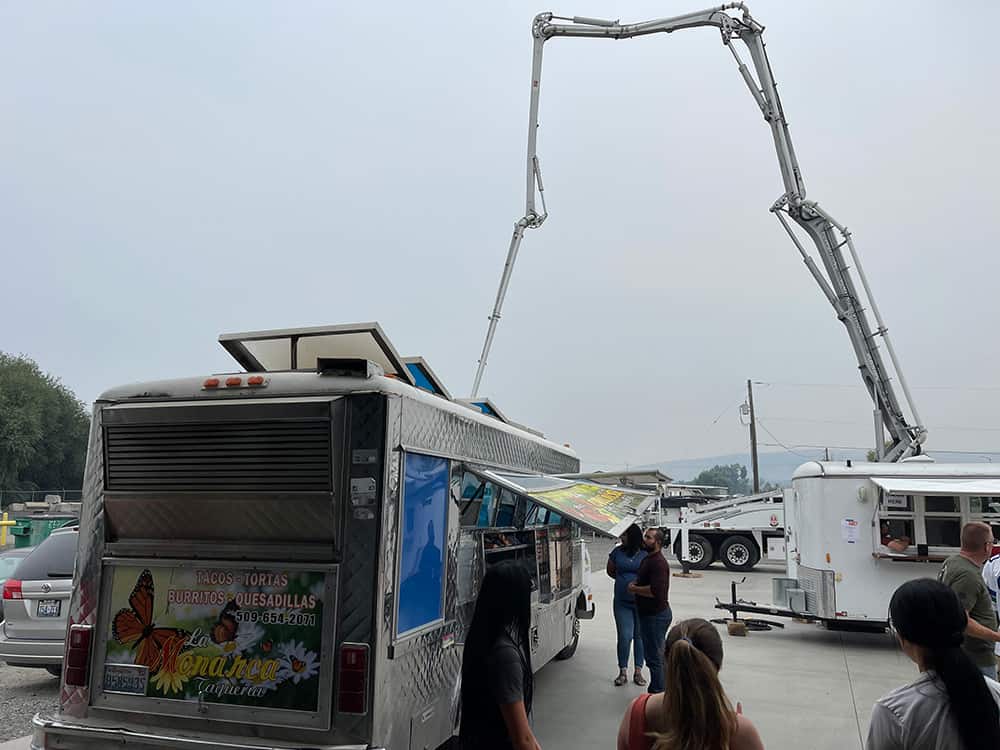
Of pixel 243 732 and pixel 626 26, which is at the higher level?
pixel 626 26

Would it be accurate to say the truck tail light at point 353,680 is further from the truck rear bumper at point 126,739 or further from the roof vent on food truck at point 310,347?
the roof vent on food truck at point 310,347

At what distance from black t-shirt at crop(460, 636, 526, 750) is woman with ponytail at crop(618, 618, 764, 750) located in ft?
2.27

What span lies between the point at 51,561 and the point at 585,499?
578 cm

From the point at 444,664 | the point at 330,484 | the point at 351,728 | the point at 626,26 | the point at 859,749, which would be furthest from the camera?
the point at 626,26

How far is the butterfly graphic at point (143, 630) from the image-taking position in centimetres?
423

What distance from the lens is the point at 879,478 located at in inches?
394

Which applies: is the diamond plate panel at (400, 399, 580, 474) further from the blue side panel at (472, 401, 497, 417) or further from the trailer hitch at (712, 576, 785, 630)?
the trailer hitch at (712, 576, 785, 630)

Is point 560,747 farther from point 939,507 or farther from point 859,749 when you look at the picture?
point 939,507

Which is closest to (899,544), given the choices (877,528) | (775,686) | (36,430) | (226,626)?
(877,528)

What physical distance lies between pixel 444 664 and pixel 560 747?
2006 mm

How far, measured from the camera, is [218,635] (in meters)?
4.14

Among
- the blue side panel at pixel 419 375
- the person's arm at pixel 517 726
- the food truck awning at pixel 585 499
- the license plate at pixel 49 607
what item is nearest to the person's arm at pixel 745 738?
the person's arm at pixel 517 726

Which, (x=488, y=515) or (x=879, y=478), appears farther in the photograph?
(x=879, y=478)

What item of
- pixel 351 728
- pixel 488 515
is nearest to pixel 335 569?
pixel 351 728
